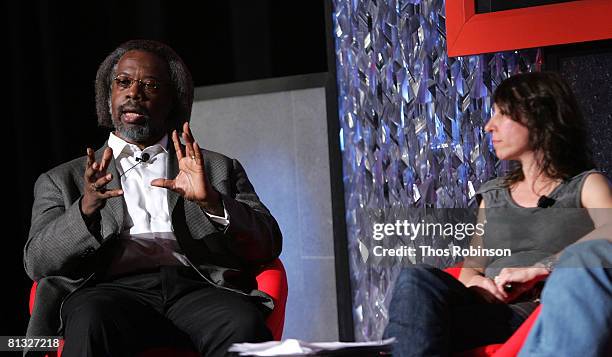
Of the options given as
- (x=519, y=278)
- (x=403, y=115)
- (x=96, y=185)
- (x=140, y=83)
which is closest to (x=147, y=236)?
(x=96, y=185)

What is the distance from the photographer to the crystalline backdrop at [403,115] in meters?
3.23

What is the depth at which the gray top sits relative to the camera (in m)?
2.00

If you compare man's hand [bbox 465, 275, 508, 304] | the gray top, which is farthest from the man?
the gray top

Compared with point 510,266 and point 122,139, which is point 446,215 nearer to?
point 510,266

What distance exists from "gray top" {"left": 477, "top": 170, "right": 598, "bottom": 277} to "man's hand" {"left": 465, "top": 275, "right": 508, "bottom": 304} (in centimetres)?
2

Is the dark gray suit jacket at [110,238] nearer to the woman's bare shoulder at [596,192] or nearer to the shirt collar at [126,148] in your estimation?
the shirt collar at [126,148]

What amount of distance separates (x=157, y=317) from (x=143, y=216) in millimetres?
374

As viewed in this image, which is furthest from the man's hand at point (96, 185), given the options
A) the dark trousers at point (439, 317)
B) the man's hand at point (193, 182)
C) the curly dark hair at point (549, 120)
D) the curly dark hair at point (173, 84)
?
the curly dark hair at point (549, 120)

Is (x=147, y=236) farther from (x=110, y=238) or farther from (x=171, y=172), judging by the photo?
(x=171, y=172)

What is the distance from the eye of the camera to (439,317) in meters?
2.09

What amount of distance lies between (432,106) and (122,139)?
3.82 ft

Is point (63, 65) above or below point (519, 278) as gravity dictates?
above

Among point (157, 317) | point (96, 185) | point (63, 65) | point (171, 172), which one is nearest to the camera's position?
point (96, 185)

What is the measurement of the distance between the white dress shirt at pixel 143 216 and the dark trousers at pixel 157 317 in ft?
0.16
